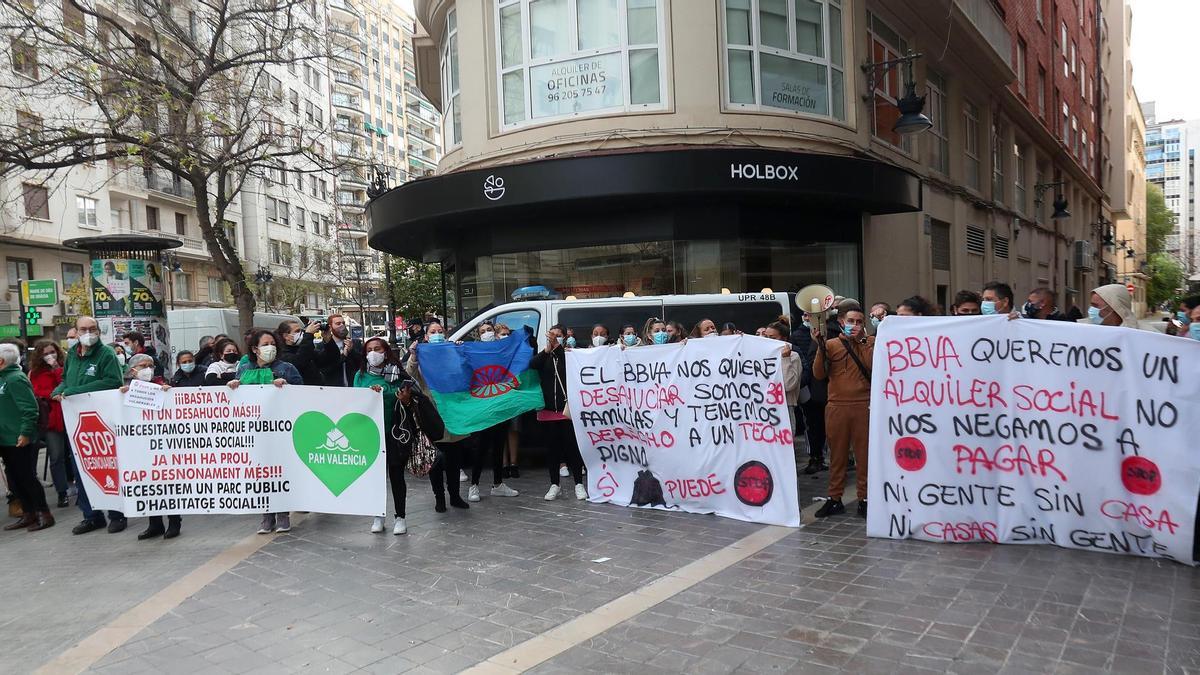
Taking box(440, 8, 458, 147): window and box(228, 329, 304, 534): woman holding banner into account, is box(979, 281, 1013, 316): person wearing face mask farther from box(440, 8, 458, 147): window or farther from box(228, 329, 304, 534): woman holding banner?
box(440, 8, 458, 147): window

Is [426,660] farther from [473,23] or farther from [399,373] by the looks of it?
[473,23]

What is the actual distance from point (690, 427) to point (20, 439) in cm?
625

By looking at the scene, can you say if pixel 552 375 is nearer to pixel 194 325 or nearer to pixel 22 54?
pixel 22 54

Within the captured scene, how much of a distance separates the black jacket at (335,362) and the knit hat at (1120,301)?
23.2 feet

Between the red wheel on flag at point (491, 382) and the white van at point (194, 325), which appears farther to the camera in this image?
the white van at point (194, 325)

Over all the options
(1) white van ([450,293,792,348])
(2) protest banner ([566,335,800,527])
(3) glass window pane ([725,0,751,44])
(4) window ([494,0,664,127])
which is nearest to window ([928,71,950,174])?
(3) glass window pane ([725,0,751,44])

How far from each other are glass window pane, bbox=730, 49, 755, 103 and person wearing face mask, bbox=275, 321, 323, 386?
8.87 m

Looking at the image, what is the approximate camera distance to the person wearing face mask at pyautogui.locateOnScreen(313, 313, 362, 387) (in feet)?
27.2

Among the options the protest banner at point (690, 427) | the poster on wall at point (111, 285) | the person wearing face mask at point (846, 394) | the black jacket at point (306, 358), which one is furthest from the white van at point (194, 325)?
the person wearing face mask at point (846, 394)

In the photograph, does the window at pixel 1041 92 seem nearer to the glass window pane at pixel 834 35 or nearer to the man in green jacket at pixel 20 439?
the glass window pane at pixel 834 35

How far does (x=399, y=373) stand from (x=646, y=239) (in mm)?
7830

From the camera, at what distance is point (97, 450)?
277 inches

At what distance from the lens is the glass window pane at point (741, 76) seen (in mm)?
13773

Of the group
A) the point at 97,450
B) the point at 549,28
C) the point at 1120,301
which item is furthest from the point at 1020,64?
the point at 97,450
